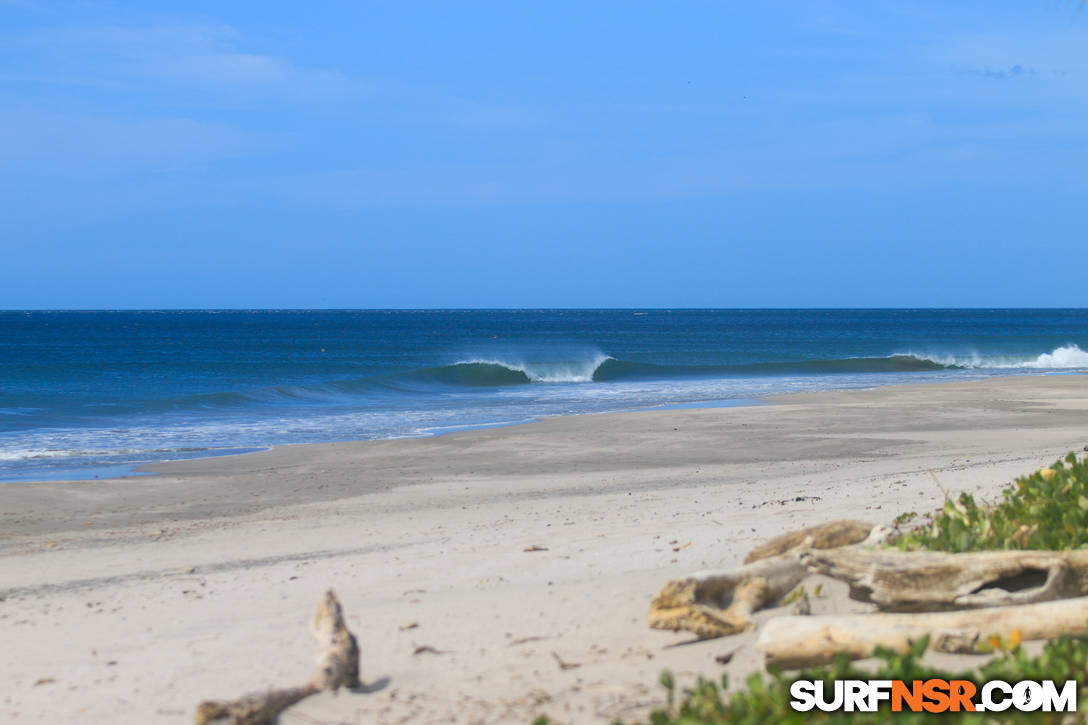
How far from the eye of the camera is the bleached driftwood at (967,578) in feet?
13.4

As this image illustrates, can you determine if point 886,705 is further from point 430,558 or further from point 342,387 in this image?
point 342,387

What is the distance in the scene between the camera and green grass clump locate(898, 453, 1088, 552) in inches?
178

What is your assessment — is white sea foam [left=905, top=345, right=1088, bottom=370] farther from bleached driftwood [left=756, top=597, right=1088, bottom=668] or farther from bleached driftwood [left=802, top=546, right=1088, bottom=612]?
bleached driftwood [left=756, top=597, right=1088, bottom=668]

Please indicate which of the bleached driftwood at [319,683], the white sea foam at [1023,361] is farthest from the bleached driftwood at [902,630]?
the white sea foam at [1023,361]

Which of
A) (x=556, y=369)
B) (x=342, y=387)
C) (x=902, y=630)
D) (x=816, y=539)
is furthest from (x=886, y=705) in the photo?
(x=556, y=369)

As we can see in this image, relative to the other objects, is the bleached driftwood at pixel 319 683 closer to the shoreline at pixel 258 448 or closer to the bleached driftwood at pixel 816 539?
the bleached driftwood at pixel 816 539

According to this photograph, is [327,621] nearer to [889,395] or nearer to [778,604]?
[778,604]

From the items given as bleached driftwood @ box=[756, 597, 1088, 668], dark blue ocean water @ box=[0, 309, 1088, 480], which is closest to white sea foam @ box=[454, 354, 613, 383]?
dark blue ocean water @ box=[0, 309, 1088, 480]

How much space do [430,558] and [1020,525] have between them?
3.58 metres

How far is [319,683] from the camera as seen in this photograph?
377cm

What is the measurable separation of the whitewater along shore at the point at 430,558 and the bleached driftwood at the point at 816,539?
0.31m

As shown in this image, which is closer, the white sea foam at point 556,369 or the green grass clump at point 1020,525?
the green grass clump at point 1020,525

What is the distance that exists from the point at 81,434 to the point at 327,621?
15299mm

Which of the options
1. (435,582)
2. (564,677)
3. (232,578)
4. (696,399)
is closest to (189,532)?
(232,578)
